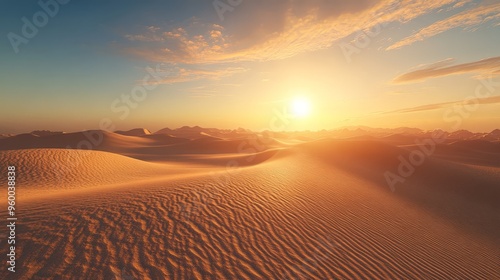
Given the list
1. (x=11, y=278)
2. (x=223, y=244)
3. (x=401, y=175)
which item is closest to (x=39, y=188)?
(x=11, y=278)

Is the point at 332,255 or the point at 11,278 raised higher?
the point at 11,278

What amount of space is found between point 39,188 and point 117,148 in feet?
109

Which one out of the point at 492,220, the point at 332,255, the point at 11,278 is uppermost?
the point at 11,278

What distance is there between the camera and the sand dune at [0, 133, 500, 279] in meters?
5.57

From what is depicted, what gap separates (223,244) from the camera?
6.50 m

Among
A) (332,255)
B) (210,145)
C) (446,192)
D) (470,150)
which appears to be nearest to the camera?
(332,255)

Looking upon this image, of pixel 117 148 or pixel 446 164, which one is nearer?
pixel 446 164

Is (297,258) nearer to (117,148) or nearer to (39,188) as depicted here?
(39,188)

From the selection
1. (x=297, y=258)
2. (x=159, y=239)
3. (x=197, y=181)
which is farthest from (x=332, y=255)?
(x=197, y=181)

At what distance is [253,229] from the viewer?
7.39m

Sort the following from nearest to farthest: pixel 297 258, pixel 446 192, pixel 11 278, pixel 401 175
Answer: pixel 11 278, pixel 297 258, pixel 446 192, pixel 401 175

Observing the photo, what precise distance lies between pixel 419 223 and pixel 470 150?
4615 centimetres

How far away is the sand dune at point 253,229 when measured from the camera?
5.57 meters

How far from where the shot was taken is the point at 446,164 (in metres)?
20.8
